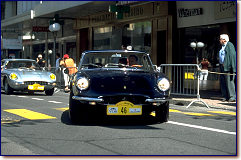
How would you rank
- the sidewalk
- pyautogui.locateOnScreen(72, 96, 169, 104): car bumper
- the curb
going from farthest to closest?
the sidewalk → the curb → pyautogui.locateOnScreen(72, 96, 169, 104): car bumper

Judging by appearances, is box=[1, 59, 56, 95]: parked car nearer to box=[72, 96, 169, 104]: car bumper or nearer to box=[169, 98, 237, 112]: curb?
box=[169, 98, 237, 112]: curb

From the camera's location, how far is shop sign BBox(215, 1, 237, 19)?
1664 cm

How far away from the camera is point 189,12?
1948 cm

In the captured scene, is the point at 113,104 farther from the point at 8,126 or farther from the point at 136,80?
the point at 8,126

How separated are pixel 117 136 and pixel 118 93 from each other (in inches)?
→ 43.8

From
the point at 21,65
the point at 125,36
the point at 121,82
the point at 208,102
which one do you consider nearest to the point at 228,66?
the point at 208,102

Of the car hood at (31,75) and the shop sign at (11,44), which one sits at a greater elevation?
the shop sign at (11,44)

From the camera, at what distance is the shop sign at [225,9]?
16.6m

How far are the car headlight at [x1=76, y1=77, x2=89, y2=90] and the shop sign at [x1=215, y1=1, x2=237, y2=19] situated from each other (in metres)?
10.0

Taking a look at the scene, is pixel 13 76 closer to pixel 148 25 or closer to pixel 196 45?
pixel 196 45

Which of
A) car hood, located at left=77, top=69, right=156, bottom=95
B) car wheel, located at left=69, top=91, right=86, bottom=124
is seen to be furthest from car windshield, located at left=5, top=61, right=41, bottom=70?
car wheel, located at left=69, top=91, right=86, bottom=124

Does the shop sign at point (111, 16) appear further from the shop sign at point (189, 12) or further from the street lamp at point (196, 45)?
the street lamp at point (196, 45)

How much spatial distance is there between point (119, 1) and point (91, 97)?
42.8ft

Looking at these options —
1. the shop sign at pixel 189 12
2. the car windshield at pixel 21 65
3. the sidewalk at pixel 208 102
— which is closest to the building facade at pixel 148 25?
the shop sign at pixel 189 12
